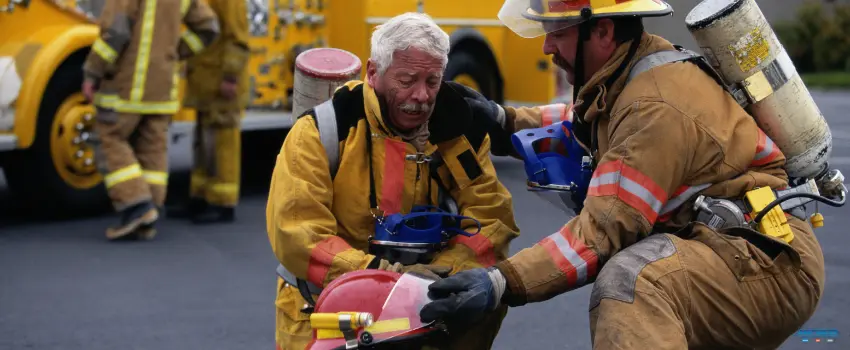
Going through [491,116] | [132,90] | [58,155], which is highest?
[491,116]

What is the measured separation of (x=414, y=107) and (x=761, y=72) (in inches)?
37.3

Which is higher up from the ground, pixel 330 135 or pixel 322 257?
pixel 330 135

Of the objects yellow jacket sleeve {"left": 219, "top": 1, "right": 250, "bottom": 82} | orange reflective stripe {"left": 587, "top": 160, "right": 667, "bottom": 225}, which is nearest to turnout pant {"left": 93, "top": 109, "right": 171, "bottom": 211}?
yellow jacket sleeve {"left": 219, "top": 1, "right": 250, "bottom": 82}

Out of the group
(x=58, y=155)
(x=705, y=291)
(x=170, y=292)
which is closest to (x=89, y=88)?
(x=58, y=155)

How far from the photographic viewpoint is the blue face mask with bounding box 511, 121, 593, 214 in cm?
377

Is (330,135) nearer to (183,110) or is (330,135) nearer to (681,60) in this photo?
(681,60)

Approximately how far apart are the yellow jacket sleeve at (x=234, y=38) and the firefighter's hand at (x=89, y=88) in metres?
1.02

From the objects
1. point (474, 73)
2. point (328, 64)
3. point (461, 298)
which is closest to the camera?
point (461, 298)

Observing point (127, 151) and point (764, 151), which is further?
point (127, 151)

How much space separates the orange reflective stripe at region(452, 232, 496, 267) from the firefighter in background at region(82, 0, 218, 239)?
14.6ft

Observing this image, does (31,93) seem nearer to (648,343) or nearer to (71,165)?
(71,165)

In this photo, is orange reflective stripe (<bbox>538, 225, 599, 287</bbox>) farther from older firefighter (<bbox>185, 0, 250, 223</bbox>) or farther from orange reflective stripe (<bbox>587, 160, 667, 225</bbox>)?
older firefighter (<bbox>185, 0, 250, 223</bbox>)

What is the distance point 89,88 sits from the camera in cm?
774

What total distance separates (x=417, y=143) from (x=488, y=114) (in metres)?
0.41
